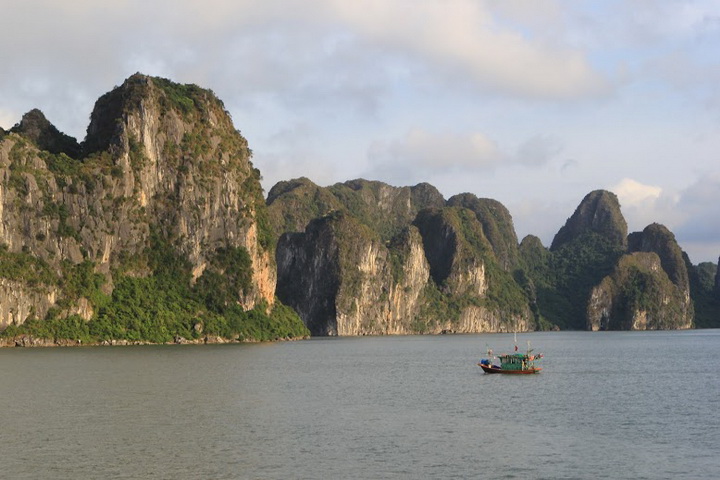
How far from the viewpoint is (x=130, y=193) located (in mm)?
125625

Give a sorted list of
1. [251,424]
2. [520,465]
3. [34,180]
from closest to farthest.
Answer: [520,465] → [251,424] → [34,180]

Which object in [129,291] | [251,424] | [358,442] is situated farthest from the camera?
[129,291]

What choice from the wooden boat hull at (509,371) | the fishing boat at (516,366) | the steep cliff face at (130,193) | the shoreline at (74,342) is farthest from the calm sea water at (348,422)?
the steep cliff face at (130,193)

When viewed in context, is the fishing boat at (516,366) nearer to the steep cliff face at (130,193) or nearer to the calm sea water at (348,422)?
the calm sea water at (348,422)

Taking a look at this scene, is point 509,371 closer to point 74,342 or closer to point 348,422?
point 348,422

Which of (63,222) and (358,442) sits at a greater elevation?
(63,222)

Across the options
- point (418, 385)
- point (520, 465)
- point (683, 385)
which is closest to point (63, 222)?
point (418, 385)

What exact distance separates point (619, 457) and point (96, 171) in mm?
98654

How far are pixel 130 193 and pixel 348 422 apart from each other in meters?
88.3

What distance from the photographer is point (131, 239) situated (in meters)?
124

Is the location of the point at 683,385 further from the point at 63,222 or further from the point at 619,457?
the point at 63,222

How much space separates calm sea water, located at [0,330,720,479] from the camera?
110 feet

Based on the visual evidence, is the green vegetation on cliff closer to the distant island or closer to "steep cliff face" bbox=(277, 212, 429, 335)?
the distant island

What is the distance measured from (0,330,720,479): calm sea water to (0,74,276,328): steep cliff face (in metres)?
35.3
